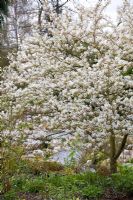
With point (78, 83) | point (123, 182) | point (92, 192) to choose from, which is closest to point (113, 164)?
point (123, 182)

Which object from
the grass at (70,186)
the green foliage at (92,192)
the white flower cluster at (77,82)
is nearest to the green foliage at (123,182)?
the grass at (70,186)

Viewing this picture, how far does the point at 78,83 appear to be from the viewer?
20.6ft

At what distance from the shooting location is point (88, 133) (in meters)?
6.75

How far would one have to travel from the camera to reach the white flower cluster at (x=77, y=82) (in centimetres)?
627

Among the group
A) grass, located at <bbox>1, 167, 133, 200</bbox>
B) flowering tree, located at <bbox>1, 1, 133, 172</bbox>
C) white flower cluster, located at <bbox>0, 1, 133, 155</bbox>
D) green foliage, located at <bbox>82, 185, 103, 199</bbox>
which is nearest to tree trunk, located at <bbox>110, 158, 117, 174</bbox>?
flowering tree, located at <bbox>1, 1, 133, 172</bbox>

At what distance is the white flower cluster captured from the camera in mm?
6266

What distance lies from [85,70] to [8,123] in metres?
1.40

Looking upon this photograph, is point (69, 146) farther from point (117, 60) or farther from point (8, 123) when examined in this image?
point (117, 60)

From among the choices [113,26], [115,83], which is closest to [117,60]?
[115,83]

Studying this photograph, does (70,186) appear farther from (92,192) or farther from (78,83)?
(78,83)

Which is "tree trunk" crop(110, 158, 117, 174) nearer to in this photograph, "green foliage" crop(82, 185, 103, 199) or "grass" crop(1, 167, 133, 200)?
"grass" crop(1, 167, 133, 200)

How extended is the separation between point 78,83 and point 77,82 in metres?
0.04

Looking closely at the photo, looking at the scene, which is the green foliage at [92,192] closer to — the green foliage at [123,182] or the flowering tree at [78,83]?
the green foliage at [123,182]

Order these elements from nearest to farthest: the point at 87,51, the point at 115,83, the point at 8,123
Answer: the point at 115,83 < the point at 8,123 < the point at 87,51
